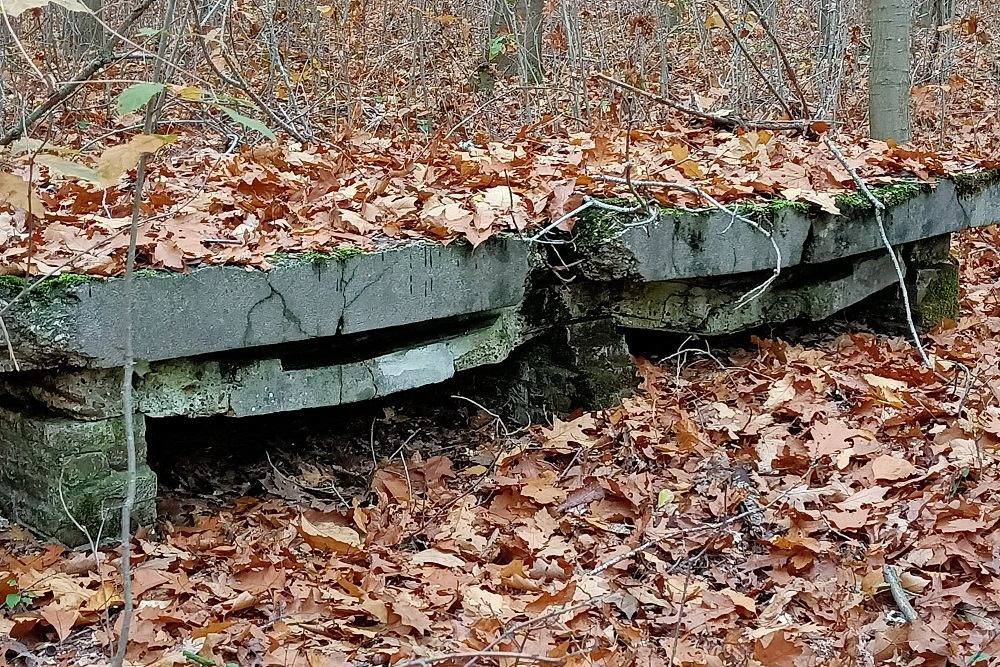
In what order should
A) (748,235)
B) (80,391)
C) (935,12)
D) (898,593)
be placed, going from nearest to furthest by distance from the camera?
(898,593) < (80,391) < (748,235) < (935,12)

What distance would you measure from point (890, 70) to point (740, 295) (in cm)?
205

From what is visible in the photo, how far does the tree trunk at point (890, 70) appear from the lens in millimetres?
5134

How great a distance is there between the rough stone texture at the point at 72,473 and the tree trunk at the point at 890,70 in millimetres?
4384

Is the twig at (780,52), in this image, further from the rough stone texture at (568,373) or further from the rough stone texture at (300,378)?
the rough stone texture at (300,378)

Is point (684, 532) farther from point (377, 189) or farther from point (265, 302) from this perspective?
point (377, 189)

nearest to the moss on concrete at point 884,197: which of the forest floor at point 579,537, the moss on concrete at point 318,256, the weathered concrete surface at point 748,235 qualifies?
the weathered concrete surface at point 748,235

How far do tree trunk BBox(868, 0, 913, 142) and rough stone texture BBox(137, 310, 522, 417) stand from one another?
3043 mm

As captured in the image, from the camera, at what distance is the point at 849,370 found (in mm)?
4207

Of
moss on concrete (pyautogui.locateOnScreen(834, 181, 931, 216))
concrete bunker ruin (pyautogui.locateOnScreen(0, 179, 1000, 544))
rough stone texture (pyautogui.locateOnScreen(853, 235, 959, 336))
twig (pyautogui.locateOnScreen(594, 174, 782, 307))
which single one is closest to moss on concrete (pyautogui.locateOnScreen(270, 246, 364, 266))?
concrete bunker ruin (pyautogui.locateOnScreen(0, 179, 1000, 544))

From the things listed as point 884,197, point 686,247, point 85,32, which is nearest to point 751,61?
point 884,197

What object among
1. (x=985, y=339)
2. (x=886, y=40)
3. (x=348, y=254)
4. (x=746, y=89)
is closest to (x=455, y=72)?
(x=746, y=89)

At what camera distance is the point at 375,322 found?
123 inches

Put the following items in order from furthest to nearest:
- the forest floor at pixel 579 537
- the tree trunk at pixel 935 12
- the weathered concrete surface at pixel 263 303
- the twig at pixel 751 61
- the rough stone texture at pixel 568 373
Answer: the tree trunk at pixel 935 12 < the twig at pixel 751 61 < the rough stone texture at pixel 568 373 < the weathered concrete surface at pixel 263 303 < the forest floor at pixel 579 537

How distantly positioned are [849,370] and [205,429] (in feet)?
9.04
